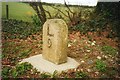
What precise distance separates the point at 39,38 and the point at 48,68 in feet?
5.48

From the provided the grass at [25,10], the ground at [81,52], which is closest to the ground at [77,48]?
the ground at [81,52]

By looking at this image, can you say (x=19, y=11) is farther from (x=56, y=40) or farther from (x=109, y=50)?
(x=109, y=50)

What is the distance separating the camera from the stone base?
4750 mm

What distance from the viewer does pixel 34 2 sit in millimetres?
6586

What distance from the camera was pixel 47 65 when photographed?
15.9 ft

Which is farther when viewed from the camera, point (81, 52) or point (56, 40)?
point (81, 52)

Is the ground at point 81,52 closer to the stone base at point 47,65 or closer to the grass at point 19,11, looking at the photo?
the stone base at point 47,65

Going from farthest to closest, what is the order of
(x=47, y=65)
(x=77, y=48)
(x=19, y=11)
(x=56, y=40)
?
1. (x=19, y=11)
2. (x=77, y=48)
3. (x=47, y=65)
4. (x=56, y=40)

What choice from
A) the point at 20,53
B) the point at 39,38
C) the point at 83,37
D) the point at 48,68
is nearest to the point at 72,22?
the point at 83,37

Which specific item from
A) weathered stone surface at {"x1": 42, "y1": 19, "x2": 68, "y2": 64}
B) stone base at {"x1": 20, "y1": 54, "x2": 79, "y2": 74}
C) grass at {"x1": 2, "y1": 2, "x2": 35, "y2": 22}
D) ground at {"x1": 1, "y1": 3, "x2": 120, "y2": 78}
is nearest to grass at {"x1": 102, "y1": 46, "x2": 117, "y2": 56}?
ground at {"x1": 1, "y1": 3, "x2": 120, "y2": 78}

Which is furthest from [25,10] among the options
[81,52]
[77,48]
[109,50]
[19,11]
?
[109,50]

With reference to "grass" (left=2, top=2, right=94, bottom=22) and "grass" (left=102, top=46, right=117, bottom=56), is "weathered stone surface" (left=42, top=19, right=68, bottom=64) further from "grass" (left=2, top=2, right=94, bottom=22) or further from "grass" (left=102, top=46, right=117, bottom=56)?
"grass" (left=2, top=2, right=94, bottom=22)

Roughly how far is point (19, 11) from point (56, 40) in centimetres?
197

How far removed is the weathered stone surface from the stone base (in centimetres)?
9
